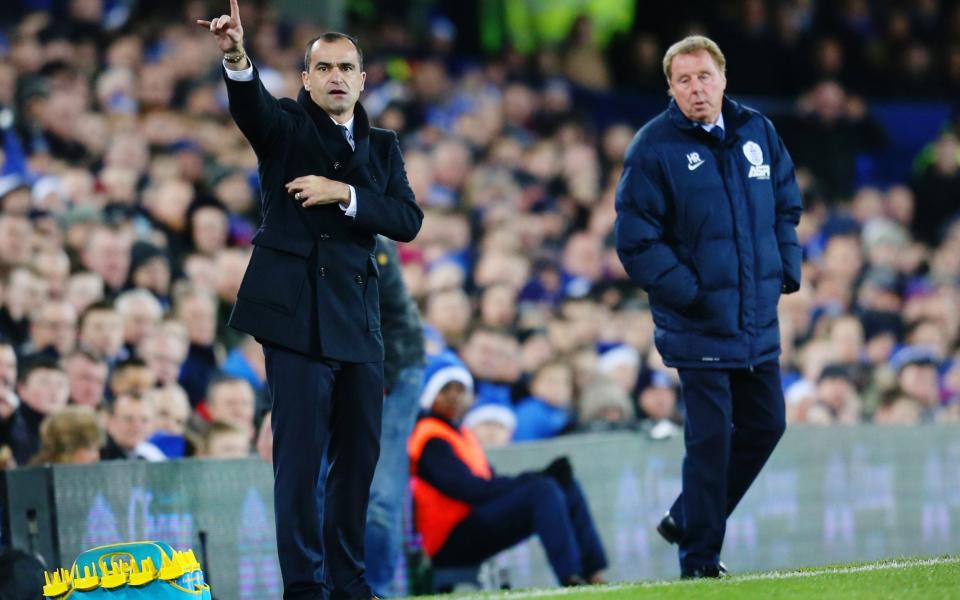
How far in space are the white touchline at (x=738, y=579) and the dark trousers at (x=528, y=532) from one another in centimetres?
205

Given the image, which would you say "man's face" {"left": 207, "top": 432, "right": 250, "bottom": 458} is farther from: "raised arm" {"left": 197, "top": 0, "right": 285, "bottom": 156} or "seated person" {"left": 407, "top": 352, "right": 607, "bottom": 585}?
Result: "raised arm" {"left": 197, "top": 0, "right": 285, "bottom": 156}

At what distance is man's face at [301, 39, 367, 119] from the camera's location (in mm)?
6316

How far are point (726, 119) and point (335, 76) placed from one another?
1.88 meters

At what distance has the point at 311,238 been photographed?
6242 millimetres

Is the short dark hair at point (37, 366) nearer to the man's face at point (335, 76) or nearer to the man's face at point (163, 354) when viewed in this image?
the man's face at point (163, 354)

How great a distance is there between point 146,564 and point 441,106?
10366 mm

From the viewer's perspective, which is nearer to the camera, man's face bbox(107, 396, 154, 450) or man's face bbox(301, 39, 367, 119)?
man's face bbox(301, 39, 367, 119)

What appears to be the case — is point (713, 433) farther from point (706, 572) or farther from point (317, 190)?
point (317, 190)

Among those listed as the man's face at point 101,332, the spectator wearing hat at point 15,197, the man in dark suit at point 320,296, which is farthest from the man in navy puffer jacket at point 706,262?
the spectator wearing hat at point 15,197

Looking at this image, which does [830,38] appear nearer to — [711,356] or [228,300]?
[228,300]

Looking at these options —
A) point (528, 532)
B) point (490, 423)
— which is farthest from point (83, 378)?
point (490, 423)

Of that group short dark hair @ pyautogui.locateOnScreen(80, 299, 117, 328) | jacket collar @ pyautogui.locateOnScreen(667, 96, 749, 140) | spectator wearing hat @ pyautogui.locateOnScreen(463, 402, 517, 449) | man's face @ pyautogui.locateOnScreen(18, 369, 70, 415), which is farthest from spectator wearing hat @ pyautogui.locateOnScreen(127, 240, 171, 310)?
jacket collar @ pyautogui.locateOnScreen(667, 96, 749, 140)

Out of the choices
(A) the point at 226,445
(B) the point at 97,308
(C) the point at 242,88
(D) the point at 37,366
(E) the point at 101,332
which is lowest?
(A) the point at 226,445

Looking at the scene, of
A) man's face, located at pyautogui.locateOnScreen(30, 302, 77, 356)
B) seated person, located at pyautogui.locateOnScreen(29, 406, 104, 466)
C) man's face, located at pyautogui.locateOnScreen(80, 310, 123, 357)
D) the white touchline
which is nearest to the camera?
the white touchline
